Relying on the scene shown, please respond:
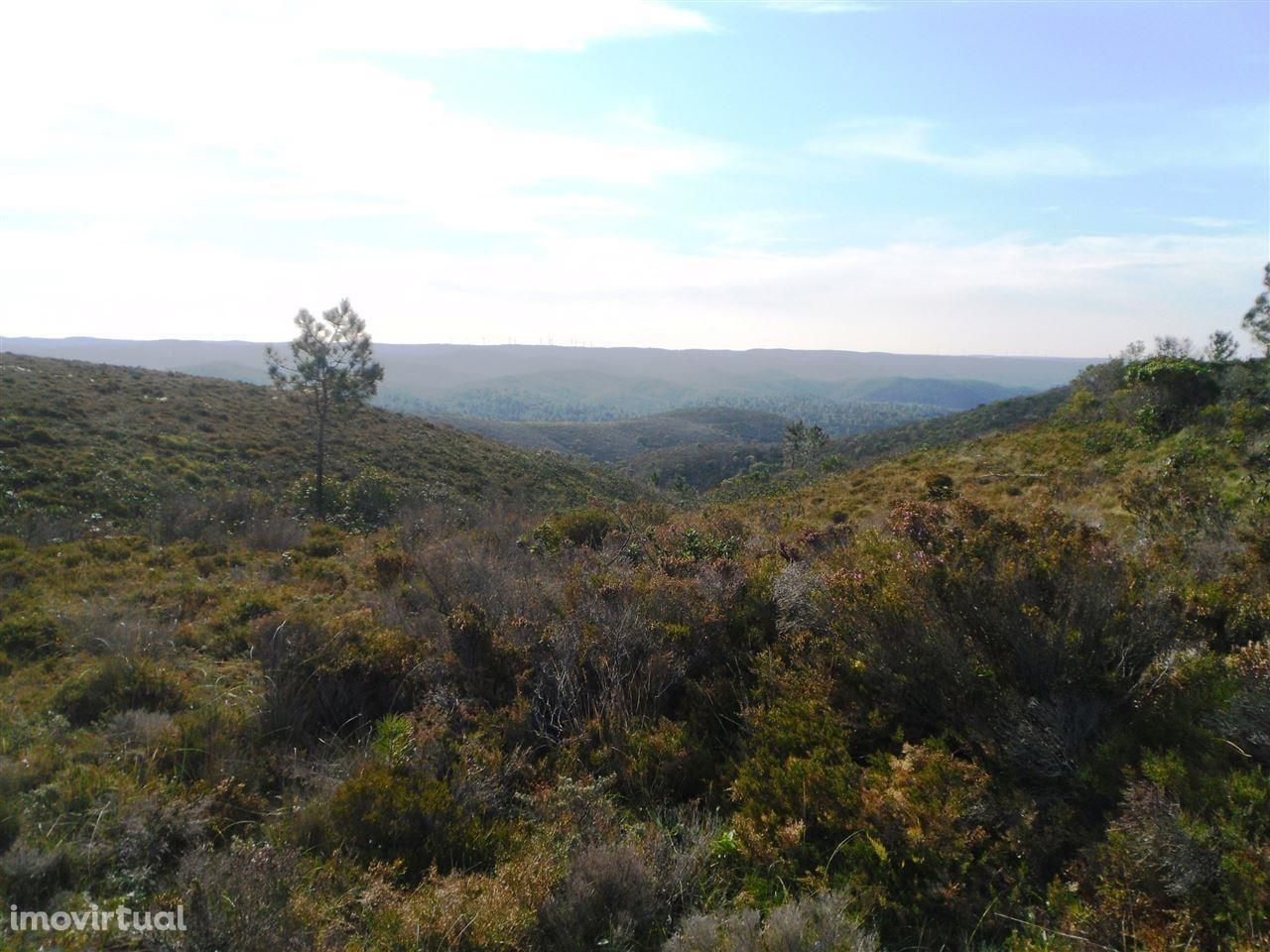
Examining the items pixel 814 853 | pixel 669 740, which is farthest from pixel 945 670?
pixel 669 740

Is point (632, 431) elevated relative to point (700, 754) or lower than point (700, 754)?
lower

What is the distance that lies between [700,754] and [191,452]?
22.6 meters

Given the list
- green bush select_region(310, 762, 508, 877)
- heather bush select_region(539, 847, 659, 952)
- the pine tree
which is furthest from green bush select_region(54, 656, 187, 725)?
the pine tree

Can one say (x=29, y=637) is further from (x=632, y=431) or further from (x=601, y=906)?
(x=632, y=431)

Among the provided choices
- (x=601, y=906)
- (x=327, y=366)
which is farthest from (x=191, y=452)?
(x=601, y=906)

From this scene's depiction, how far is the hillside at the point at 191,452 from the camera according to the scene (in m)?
15.4

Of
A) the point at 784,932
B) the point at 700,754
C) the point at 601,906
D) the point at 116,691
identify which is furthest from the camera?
the point at 116,691

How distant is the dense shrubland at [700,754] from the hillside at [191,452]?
1162 cm

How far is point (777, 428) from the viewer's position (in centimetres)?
14088

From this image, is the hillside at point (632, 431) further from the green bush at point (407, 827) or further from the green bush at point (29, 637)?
the green bush at point (407, 827)

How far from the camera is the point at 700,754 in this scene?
358 centimetres

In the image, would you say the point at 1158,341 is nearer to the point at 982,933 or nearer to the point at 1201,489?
the point at 1201,489

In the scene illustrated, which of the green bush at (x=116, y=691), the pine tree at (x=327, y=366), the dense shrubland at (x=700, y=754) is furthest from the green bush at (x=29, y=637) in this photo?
the pine tree at (x=327, y=366)

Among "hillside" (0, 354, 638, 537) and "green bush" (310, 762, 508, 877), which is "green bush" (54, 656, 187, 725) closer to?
"green bush" (310, 762, 508, 877)
